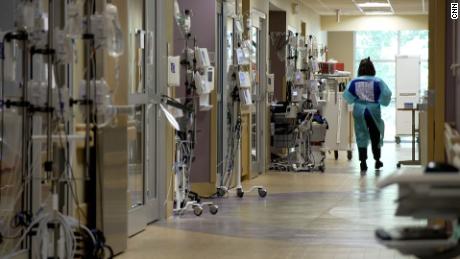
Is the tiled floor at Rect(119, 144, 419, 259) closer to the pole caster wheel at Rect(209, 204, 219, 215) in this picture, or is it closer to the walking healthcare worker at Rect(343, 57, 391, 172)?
the pole caster wheel at Rect(209, 204, 219, 215)

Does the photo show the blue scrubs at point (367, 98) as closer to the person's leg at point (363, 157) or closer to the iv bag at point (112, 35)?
the person's leg at point (363, 157)

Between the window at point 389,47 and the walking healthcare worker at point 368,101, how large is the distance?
9.88 metres

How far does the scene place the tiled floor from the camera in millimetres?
6824

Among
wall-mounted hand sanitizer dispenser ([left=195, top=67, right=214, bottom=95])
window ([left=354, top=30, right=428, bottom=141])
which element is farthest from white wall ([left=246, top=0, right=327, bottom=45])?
wall-mounted hand sanitizer dispenser ([left=195, top=67, right=214, bottom=95])

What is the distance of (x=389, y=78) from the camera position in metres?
23.6

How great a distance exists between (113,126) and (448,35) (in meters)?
2.99

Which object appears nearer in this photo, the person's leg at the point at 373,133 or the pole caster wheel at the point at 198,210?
the pole caster wheel at the point at 198,210

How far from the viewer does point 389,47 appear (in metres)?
23.4

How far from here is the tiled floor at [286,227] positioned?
269 inches

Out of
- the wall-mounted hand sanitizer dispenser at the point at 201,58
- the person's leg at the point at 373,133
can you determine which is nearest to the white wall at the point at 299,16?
the person's leg at the point at 373,133

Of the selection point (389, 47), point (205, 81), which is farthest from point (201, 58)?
point (389, 47)

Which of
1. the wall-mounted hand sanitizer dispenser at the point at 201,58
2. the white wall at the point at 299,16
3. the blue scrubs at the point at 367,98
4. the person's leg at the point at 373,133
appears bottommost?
the person's leg at the point at 373,133

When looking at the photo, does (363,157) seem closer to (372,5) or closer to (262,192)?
(262,192)

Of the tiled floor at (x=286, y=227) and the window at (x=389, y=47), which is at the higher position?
the window at (x=389, y=47)
